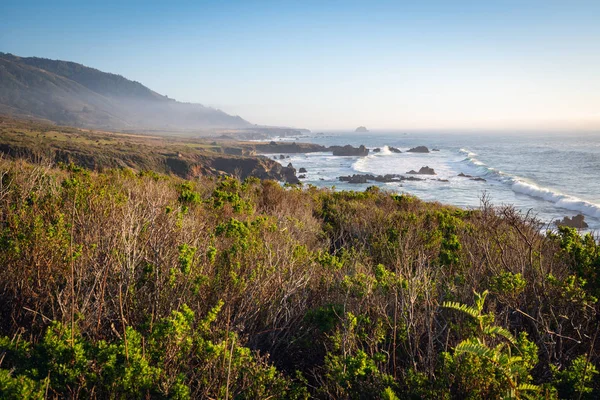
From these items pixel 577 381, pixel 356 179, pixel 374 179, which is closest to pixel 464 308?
pixel 577 381

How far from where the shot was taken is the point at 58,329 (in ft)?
7.63

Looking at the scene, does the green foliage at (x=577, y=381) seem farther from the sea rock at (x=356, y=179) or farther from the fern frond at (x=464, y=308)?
the sea rock at (x=356, y=179)

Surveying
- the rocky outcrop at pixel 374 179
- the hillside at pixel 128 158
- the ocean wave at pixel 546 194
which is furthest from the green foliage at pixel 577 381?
the rocky outcrop at pixel 374 179

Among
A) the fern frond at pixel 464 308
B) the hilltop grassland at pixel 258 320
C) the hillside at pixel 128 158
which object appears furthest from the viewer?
the hillside at pixel 128 158

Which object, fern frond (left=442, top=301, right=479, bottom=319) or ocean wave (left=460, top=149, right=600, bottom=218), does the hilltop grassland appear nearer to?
fern frond (left=442, top=301, right=479, bottom=319)

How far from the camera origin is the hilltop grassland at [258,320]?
220 centimetres

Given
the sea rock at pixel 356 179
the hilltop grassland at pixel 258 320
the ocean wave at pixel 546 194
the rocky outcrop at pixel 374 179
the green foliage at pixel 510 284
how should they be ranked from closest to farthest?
the hilltop grassland at pixel 258 320, the green foliage at pixel 510 284, the ocean wave at pixel 546 194, the sea rock at pixel 356 179, the rocky outcrop at pixel 374 179

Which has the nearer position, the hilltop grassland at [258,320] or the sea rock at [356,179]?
the hilltop grassland at [258,320]

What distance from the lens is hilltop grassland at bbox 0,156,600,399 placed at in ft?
7.20

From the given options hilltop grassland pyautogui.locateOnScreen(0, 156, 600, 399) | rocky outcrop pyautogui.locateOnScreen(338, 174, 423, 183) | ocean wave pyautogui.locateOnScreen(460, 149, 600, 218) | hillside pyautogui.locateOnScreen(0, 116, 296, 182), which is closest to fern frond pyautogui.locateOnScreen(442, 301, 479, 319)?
hilltop grassland pyautogui.locateOnScreen(0, 156, 600, 399)

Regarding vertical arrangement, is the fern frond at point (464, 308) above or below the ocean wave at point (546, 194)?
above

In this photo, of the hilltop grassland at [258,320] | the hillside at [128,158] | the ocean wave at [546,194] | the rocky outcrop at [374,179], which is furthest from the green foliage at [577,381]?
the rocky outcrop at [374,179]

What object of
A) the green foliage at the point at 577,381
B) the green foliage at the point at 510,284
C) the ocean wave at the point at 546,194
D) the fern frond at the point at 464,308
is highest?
the fern frond at the point at 464,308

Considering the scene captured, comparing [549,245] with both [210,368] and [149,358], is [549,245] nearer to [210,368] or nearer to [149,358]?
[210,368]
